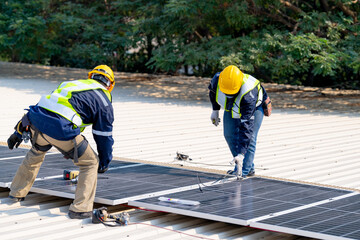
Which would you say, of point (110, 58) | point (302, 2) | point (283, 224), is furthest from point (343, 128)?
point (110, 58)

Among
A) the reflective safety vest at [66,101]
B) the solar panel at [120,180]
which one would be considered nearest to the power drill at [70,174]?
the solar panel at [120,180]

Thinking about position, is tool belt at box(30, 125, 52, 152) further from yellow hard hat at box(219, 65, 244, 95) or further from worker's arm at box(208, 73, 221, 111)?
worker's arm at box(208, 73, 221, 111)

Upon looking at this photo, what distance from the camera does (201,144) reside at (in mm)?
11688

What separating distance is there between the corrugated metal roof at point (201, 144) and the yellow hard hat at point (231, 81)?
1830 millimetres

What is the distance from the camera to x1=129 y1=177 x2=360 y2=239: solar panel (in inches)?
234

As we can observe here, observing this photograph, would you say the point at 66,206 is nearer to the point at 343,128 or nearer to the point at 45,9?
the point at 343,128

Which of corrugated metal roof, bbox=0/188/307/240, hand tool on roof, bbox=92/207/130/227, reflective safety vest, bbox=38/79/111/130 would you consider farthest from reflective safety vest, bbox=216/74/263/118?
hand tool on roof, bbox=92/207/130/227

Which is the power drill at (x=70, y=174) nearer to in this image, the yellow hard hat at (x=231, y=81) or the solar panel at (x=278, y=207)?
the solar panel at (x=278, y=207)

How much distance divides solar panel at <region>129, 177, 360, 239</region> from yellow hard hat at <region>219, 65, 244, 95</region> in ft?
3.85

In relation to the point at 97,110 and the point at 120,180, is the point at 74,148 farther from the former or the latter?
the point at 120,180

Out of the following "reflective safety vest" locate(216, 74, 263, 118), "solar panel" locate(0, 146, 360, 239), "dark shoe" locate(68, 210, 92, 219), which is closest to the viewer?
"solar panel" locate(0, 146, 360, 239)

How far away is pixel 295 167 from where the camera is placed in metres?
9.78

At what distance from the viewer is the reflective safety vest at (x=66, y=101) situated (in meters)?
6.32

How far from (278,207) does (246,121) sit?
148 cm
